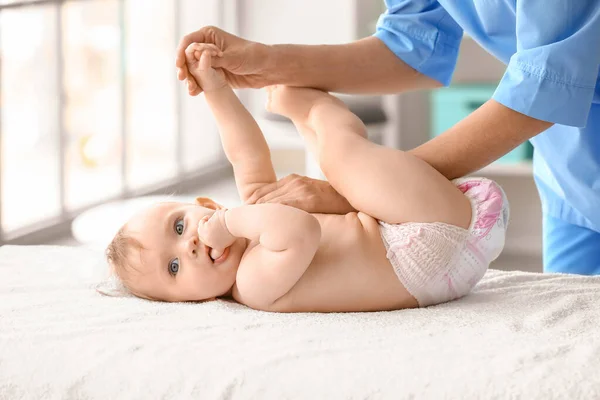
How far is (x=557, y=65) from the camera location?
4.34 feet

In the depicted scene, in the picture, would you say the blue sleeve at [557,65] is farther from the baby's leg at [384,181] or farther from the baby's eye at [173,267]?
the baby's eye at [173,267]

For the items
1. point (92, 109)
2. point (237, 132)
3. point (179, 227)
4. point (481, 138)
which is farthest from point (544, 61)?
point (92, 109)

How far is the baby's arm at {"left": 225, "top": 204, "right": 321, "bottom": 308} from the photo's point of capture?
1348mm

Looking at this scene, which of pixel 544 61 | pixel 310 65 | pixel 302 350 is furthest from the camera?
pixel 310 65

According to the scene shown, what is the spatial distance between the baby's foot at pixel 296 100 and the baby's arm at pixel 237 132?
7cm

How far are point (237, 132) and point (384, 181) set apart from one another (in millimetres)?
345

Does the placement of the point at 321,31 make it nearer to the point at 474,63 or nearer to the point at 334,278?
the point at 474,63

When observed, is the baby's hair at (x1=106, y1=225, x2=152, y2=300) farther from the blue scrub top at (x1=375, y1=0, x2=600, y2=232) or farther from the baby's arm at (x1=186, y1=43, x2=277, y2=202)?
the blue scrub top at (x1=375, y1=0, x2=600, y2=232)

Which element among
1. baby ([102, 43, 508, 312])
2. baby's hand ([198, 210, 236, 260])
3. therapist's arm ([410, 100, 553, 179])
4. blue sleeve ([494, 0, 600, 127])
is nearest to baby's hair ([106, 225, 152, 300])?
baby ([102, 43, 508, 312])

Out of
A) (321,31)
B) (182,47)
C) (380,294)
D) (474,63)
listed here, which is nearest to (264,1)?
(321,31)

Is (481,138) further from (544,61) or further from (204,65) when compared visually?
(204,65)

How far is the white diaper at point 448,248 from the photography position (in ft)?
4.51

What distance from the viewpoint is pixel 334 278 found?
1399mm

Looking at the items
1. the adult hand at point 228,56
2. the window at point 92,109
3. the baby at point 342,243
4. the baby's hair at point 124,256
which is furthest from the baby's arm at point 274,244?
the window at point 92,109
